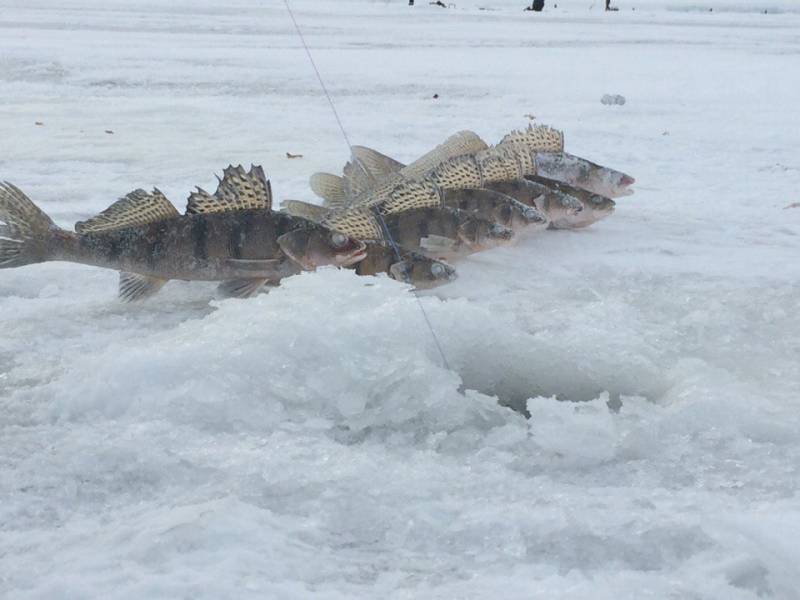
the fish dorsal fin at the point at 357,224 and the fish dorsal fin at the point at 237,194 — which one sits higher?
the fish dorsal fin at the point at 237,194

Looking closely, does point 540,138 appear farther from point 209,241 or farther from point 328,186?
point 209,241

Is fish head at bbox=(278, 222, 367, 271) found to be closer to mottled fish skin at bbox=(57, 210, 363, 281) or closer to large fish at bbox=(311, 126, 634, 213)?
mottled fish skin at bbox=(57, 210, 363, 281)

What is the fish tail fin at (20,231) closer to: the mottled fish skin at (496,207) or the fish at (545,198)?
the mottled fish skin at (496,207)

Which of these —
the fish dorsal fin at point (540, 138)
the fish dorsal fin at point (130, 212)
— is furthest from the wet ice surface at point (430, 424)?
the fish dorsal fin at point (540, 138)

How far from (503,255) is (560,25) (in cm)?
2099

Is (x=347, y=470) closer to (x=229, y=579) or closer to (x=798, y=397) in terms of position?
(x=229, y=579)

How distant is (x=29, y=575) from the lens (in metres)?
2.10

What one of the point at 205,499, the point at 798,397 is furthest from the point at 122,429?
the point at 798,397

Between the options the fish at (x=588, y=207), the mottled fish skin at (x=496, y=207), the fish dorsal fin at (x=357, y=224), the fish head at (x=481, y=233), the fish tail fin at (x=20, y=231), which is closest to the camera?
the fish tail fin at (x=20, y=231)

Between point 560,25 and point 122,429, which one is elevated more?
point 560,25

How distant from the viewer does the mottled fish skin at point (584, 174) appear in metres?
5.82

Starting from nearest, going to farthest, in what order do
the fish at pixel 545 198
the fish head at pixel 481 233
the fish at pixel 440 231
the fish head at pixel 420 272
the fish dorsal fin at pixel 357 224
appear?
1. the fish head at pixel 420 272
2. the fish dorsal fin at pixel 357 224
3. the fish at pixel 440 231
4. the fish head at pixel 481 233
5. the fish at pixel 545 198

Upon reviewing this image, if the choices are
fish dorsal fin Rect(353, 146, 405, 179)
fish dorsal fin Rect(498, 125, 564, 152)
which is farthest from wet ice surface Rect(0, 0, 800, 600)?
fish dorsal fin Rect(353, 146, 405, 179)

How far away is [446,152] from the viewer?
5.66 metres
